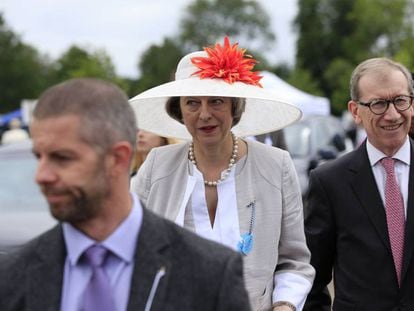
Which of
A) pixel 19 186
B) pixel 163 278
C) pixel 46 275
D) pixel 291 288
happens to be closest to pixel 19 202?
pixel 19 186

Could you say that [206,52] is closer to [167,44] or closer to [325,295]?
[325,295]

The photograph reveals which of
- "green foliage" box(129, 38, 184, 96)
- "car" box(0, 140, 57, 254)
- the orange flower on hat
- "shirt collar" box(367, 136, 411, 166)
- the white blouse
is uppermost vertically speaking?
the orange flower on hat

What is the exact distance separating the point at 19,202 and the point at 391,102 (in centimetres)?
424

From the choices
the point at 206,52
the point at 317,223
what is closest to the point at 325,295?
the point at 317,223

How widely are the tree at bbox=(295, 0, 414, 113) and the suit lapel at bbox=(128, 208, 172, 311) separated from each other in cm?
7283

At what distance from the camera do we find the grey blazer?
10.8 feet

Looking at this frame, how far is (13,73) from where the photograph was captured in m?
70.8

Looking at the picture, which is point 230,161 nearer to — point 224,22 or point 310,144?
point 310,144

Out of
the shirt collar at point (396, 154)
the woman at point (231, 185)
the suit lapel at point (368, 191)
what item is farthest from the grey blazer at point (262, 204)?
the shirt collar at point (396, 154)

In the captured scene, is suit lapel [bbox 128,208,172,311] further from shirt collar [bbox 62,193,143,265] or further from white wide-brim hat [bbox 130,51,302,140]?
white wide-brim hat [bbox 130,51,302,140]

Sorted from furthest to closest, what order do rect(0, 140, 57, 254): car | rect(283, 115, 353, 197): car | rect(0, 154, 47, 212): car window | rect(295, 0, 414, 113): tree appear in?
rect(295, 0, 414, 113): tree < rect(283, 115, 353, 197): car < rect(0, 154, 47, 212): car window < rect(0, 140, 57, 254): car

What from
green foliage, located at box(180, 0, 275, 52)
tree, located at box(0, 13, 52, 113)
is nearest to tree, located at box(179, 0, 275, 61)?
green foliage, located at box(180, 0, 275, 52)

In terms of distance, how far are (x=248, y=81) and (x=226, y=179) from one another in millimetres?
457

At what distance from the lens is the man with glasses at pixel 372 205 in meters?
3.60
